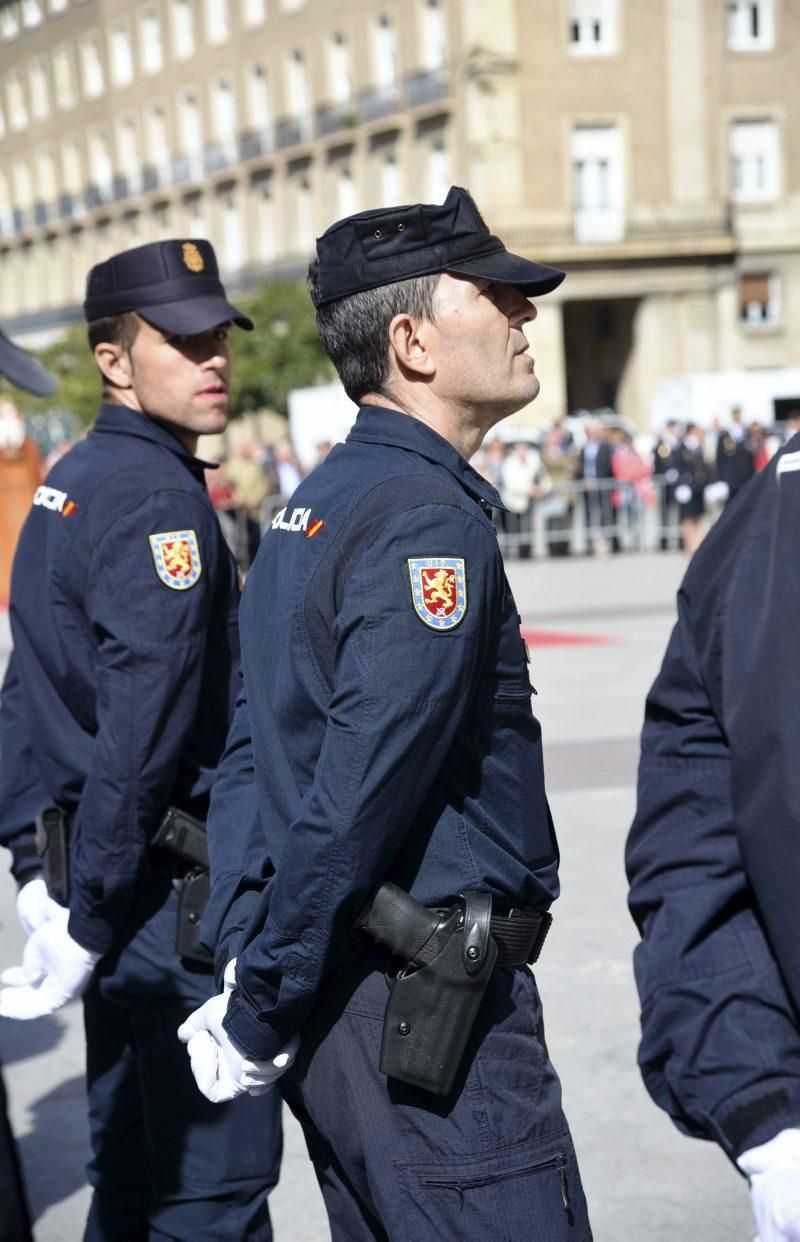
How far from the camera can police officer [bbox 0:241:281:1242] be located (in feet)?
10.2

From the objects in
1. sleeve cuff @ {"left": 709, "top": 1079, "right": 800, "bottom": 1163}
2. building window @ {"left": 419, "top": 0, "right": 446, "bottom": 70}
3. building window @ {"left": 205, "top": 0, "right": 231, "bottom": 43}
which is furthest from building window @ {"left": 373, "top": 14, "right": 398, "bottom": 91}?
sleeve cuff @ {"left": 709, "top": 1079, "right": 800, "bottom": 1163}

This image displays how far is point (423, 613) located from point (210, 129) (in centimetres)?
6194

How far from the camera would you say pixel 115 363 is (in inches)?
142

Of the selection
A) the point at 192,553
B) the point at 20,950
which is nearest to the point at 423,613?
the point at 192,553

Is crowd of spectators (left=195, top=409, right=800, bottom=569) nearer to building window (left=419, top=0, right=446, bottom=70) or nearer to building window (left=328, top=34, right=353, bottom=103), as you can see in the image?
building window (left=419, top=0, right=446, bottom=70)

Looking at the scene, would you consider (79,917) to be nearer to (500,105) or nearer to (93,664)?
(93,664)

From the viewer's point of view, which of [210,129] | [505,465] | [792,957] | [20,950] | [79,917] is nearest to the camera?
[792,957]

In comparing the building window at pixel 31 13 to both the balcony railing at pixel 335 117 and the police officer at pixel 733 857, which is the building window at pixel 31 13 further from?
the police officer at pixel 733 857

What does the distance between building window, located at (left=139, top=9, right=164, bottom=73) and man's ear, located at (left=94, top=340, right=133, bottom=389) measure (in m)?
64.6

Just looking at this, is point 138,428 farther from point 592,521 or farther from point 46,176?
point 46,176

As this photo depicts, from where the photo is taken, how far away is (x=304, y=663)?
8.00ft

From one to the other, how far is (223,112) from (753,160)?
69.1 ft

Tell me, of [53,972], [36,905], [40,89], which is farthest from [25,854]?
[40,89]

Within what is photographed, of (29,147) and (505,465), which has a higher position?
(29,147)
